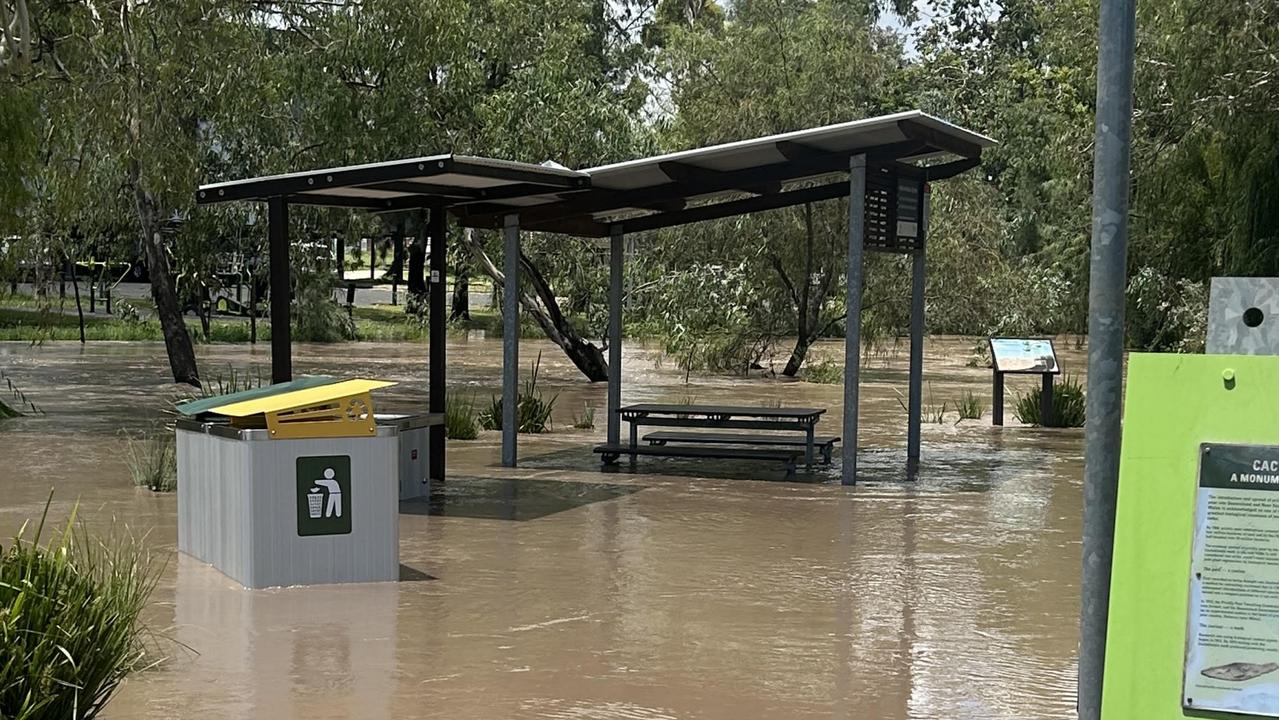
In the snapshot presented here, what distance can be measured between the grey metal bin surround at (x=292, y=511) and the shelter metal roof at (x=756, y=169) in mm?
5729

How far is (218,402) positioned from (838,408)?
15342 mm

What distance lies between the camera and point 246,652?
776 centimetres

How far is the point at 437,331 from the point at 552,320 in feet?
50.5

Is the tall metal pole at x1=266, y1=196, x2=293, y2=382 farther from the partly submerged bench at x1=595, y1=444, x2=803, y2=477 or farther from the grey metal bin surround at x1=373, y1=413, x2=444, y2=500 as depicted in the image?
the partly submerged bench at x1=595, y1=444, x2=803, y2=477

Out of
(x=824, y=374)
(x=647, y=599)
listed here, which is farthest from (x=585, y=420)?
(x=647, y=599)

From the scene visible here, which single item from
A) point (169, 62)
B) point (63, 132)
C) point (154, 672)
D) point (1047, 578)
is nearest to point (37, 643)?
point (154, 672)

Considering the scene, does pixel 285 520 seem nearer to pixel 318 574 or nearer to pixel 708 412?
pixel 318 574

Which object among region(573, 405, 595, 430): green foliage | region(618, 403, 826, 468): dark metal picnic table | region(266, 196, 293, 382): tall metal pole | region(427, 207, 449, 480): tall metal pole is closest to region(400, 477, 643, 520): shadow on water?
region(427, 207, 449, 480): tall metal pole

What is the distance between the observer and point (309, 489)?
9.43 meters

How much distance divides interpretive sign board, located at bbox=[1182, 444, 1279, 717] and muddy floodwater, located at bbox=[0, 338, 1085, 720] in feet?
11.4

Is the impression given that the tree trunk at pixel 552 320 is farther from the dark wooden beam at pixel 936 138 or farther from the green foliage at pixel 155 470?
the dark wooden beam at pixel 936 138

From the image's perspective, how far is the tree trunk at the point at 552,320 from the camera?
2936cm

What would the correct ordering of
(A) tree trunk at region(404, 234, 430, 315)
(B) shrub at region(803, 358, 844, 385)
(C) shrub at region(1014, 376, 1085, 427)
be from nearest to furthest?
(C) shrub at region(1014, 376, 1085, 427) → (B) shrub at region(803, 358, 844, 385) → (A) tree trunk at region(404, 234, 430, 315)

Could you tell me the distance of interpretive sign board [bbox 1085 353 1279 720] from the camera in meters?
3.38
